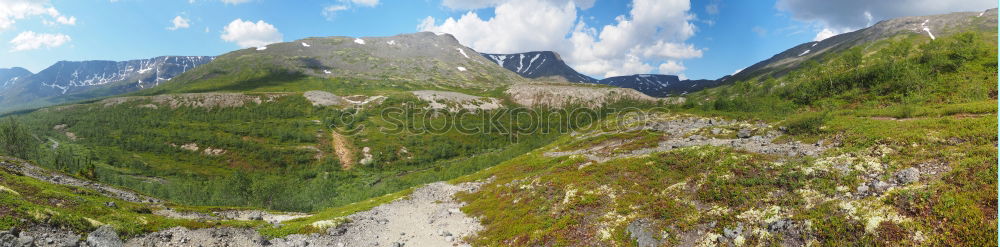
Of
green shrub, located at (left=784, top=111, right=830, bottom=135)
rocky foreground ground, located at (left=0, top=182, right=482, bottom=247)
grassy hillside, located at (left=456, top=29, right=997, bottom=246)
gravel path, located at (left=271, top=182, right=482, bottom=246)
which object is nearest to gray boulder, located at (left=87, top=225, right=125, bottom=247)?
rocky foreground ground, located at (left=0, top=182, right=482, bottom=247)

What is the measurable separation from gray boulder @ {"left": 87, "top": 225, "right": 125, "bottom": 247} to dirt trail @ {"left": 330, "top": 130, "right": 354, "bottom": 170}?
133 metres

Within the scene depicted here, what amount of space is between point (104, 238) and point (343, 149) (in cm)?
15257

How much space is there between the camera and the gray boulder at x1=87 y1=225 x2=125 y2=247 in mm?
25172

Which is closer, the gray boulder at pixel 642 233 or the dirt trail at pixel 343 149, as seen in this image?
the gray boulder at pixel 642 233

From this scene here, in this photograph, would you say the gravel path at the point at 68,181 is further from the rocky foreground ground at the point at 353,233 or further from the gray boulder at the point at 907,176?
the gray boulder at the point at 907,176

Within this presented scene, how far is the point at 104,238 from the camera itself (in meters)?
25.8

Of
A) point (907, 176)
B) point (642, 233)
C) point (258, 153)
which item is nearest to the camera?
point (907, 176)

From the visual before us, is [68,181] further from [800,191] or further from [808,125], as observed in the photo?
[808,125]

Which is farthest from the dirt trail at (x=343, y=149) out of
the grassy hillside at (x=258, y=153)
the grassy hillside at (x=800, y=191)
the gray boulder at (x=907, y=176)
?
the gray boulder at (x=907, y=176)

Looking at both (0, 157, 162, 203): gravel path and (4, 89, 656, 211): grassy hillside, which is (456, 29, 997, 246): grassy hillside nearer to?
(0, 157, 162, 203): gravel path

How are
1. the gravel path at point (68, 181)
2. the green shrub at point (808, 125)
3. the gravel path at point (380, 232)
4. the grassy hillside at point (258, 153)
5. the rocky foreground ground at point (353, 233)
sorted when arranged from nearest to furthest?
the rocky foreground ground at point (353, 233) < the gravel path at point (380, 232) < the green shrub at point (808, 125) < the gravel path at point (68, 181) < the grassy hillside at point (258, 153)

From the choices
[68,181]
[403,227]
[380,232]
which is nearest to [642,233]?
[380,232]

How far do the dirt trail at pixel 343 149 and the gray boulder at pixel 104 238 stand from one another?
133m

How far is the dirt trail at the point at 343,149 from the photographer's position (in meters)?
159
